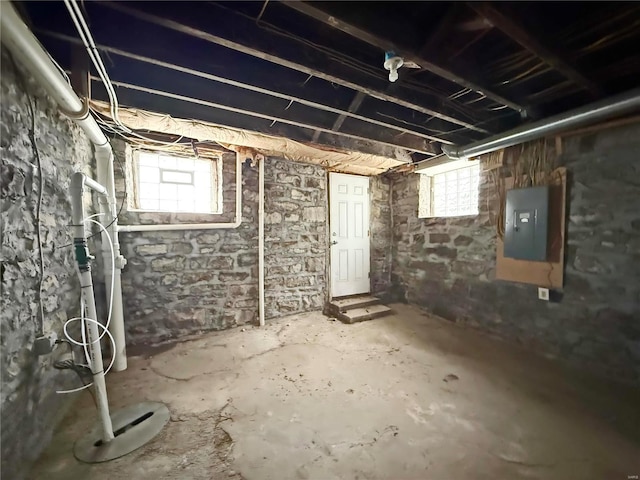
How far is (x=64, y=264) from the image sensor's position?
1688 millimetres

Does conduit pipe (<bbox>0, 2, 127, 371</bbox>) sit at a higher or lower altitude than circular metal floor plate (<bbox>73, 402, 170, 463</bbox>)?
higher

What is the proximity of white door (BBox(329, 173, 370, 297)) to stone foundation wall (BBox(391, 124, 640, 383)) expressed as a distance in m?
1.53

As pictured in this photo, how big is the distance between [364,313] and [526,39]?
3016 millimetres

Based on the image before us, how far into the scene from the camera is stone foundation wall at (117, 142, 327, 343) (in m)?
2.66

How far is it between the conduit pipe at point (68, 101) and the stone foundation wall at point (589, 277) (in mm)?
3641

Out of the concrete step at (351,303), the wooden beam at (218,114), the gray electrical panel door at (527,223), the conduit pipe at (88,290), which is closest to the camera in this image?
the conduit pipe at (88,290)

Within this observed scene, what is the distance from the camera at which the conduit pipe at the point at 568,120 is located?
172cm

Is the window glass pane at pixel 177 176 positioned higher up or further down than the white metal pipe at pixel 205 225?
higher up

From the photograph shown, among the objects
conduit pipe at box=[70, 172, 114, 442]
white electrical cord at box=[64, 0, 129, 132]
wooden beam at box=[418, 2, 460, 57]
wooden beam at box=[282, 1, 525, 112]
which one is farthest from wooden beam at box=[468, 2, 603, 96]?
conduit pipe at box=[70, 172, 114, 442]

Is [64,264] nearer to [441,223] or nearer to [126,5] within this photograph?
[126,5]

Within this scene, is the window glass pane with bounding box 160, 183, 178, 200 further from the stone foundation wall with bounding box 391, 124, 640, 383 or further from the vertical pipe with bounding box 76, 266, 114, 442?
the stone foundation wall with bounding box 391, 124, 640, 383

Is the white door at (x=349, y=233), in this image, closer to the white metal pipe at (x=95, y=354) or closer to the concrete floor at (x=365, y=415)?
the concrete floor at (x=365, y=415)

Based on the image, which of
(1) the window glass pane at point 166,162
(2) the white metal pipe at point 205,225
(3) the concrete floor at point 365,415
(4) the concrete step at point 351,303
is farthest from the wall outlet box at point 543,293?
(1) the window glass pane at point 166,162

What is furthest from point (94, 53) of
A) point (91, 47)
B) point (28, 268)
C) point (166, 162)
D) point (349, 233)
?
point (349, 233)
